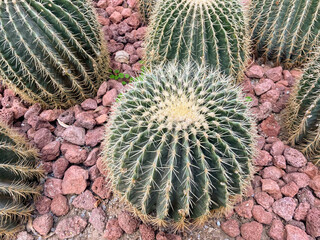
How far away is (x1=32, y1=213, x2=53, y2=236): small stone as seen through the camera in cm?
230

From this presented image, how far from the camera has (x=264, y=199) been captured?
2414mm

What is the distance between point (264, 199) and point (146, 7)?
112 inches

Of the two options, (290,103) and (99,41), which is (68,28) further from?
(290,103)

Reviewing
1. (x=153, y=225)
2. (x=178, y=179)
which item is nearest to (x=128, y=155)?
(x=178, y=179)

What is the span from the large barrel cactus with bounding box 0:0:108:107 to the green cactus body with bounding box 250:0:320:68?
6.01 ft

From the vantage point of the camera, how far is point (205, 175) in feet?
5.73

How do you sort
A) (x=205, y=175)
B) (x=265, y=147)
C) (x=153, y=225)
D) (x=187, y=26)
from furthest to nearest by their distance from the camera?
(x=265, y=147)
(x=187, y=26)
(x=153, y=225)
(x=205, y=175)

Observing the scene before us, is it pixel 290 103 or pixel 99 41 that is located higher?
pixel 99 41

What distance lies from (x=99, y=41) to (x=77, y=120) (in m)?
0.85

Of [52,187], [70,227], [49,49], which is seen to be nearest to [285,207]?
[70,227]

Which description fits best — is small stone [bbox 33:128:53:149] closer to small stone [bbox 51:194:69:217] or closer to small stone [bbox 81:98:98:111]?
small stone [bbox 81:98:98:111]

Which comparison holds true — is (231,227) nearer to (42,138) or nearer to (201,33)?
(201,33)

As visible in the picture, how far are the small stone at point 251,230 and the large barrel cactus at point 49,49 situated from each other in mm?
2014

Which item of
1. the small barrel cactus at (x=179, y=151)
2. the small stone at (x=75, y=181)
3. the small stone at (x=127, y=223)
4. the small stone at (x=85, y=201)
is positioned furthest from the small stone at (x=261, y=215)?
the small stone at (x=75, y=181)
